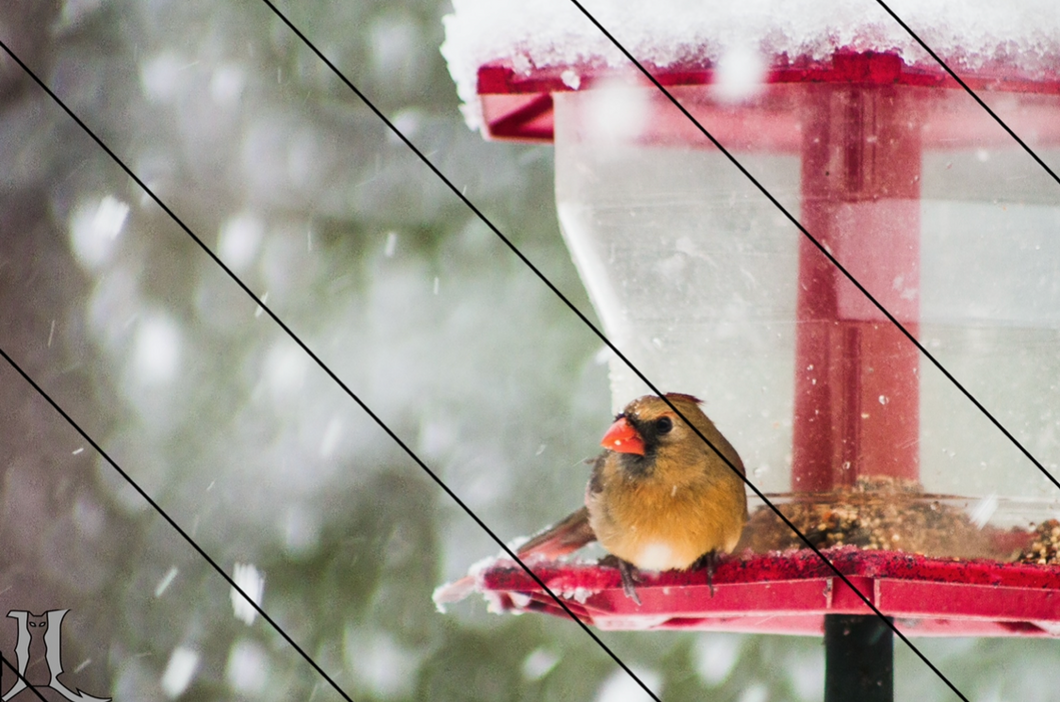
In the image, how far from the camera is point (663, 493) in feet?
7.05

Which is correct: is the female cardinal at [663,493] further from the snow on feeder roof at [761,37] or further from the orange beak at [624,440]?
the snow on feeder roof at [761,37]

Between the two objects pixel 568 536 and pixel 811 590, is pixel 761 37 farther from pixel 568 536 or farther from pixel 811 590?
pixel 568 536

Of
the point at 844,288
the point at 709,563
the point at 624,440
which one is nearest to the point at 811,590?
the point at 709,563

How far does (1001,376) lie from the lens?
212cm

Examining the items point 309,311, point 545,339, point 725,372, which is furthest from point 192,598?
point 725,372

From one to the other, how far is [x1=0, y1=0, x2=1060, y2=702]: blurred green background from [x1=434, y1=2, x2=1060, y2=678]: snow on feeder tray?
3.33 m

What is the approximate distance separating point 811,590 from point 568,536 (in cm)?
58

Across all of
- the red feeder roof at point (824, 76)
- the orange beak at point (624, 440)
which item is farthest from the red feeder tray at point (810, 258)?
the orange beak at point (624, 440)

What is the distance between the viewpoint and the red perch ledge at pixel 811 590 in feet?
5.82

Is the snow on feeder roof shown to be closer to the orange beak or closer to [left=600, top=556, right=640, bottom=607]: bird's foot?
the orange beak

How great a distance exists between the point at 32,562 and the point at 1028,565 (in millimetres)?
5093

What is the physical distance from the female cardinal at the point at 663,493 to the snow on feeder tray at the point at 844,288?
0.16ft

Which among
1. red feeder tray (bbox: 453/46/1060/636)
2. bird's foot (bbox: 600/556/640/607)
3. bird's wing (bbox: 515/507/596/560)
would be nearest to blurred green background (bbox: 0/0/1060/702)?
bird's wing (bbox: 515/507/596/560)

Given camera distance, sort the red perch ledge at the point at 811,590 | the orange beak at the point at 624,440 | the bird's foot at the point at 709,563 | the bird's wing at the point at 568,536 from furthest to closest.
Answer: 1. the bird's wing at the point at 568,536
2. the orange beak at the point at 624,440
3. the bird's foot at the point at 709,563
4. the red perch ledge at the point at 811,590
